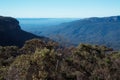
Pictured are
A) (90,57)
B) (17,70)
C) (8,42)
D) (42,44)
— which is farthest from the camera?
(8,42)

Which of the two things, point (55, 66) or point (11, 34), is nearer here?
point (55, 66)

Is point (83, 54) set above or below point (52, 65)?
below

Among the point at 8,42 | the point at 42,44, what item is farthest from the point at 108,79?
the point at 8,42

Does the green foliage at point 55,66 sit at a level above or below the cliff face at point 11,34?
above

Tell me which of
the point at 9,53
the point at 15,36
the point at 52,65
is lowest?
the point at 15,36

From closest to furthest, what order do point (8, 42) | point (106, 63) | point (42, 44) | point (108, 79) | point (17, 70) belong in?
point (17, 70) < point (108, 79) < point (106, 63) < point (42, 44) < point (8, 42)

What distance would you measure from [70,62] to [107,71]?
7.23 meters

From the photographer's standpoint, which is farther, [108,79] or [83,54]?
[83,54]

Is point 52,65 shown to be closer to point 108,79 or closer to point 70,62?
point 108,79

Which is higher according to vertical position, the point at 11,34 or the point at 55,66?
the point at 55,66

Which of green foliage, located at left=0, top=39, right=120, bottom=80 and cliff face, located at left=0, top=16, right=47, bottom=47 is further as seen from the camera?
cliff face, located at left=0, top=16, right=47, bottom=47

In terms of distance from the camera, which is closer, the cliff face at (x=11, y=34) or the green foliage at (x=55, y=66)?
the green foliage at (x=55, y=66)

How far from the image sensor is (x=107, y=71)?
109ft

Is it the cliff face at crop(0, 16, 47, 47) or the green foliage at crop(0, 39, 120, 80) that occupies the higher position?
the green foliage at crop(0, 39, 120, 80)
